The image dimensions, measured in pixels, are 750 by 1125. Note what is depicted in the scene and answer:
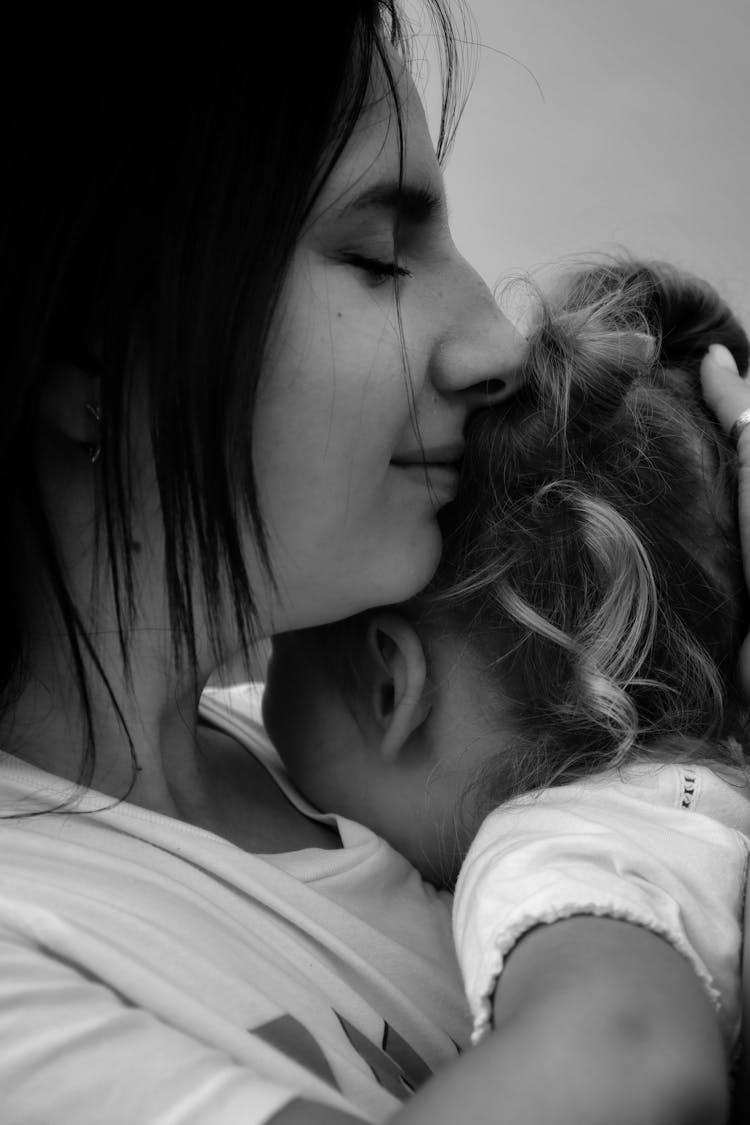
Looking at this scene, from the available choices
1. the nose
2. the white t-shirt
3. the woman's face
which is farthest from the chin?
the white t-shirt

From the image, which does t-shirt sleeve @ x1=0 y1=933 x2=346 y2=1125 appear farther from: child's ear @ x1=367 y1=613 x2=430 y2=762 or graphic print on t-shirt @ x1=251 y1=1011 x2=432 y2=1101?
child's ear @ x1=367 y1=613 x2=430 y2=762

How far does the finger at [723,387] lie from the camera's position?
3.73ft

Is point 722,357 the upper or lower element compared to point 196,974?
upper

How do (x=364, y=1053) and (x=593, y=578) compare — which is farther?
(x=593, y=578)

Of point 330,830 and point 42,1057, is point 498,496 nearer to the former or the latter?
point 330,830

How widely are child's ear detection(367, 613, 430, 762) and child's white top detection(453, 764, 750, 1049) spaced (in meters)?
0.17

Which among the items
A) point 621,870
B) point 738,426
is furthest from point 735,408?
point 621,870

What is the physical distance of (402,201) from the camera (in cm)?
92

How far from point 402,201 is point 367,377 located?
0.17m

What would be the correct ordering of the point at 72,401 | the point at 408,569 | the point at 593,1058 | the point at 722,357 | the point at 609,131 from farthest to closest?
the point at 609,131
the point at 722,357
the point at 408,569
the point at 72,401
the point at 593,1058

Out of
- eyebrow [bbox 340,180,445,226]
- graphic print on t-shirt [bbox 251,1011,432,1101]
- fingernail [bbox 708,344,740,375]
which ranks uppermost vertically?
eyebrow [bbox 340,180,445,226]

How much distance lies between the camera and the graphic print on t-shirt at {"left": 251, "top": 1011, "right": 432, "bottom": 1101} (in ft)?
2.38

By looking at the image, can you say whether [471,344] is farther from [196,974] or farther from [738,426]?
[196,974]

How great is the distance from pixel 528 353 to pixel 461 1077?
0.74 m
